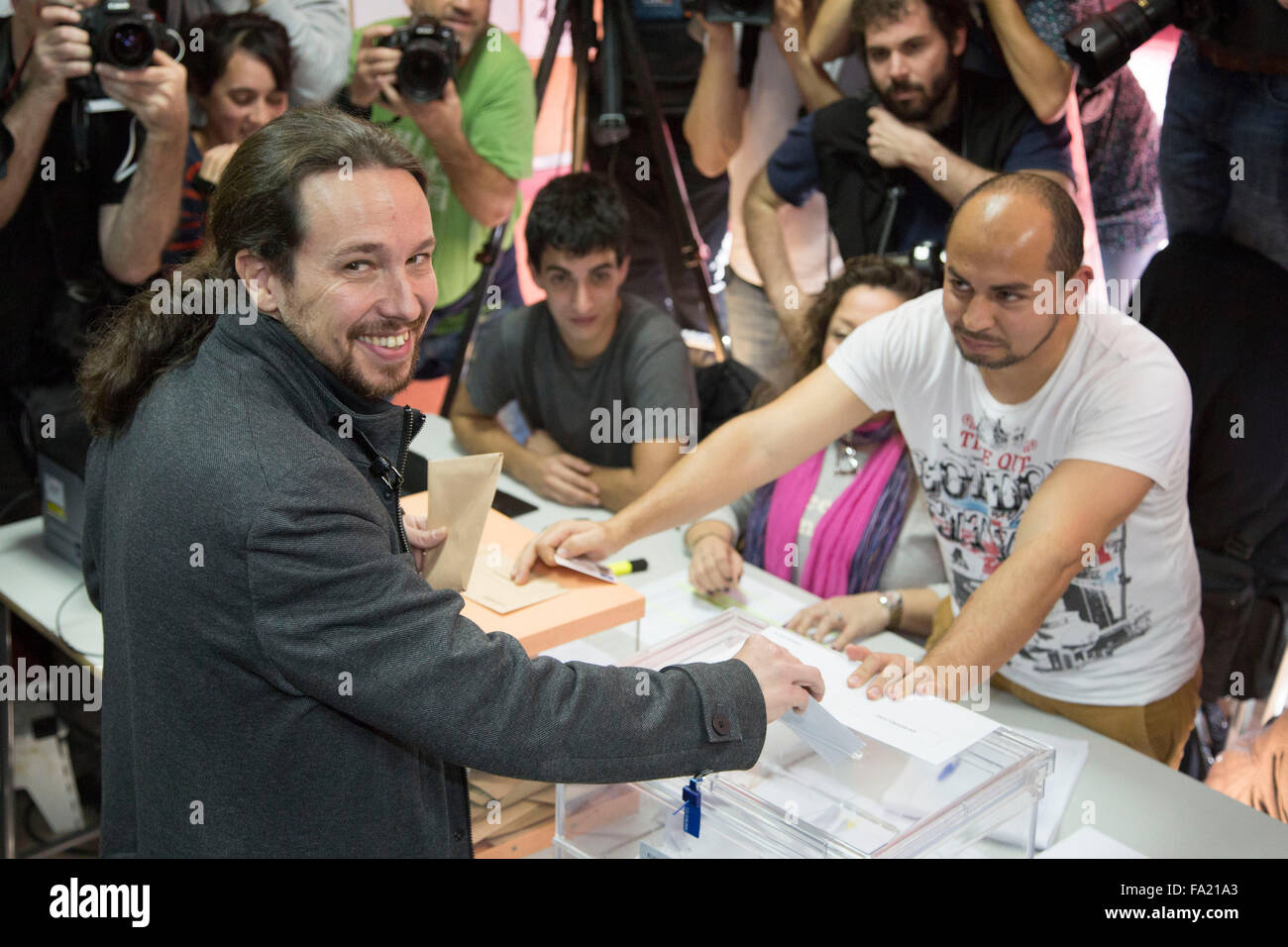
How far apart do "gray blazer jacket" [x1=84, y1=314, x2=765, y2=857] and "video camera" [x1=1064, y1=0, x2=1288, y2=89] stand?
68.3 inches

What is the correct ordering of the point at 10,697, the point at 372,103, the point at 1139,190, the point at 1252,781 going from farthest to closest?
the point at 372,103 < the point at 1139,190 < the point at 10,697 < the point at 1252,781

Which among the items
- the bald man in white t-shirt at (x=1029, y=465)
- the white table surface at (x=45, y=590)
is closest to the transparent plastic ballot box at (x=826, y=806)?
the bald man in white t-shirt at (x=1029, y=465)

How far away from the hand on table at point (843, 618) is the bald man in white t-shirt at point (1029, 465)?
0.40 feet

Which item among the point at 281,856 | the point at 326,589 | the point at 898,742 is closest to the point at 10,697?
the point at 281,856

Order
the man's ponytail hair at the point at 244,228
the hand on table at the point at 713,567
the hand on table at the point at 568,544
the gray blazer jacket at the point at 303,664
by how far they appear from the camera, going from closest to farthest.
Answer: the gray blazer jacket at the point at 303,664 → the man's ponytail hair at the point at 244,228 → the hand on table at the point at 568,544 → the hand on table at the point at 713,567

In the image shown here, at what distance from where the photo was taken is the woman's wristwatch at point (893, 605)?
93.9 inches

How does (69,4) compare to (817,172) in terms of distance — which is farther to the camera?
(817,172)

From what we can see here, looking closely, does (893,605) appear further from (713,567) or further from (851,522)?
(713,567)

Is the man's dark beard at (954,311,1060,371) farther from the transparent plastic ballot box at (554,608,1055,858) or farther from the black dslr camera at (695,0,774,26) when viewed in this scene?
the black dslr camera at (695,0,774,26)

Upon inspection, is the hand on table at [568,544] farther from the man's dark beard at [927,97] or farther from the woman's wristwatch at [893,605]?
the man's dark beard at [927,97]

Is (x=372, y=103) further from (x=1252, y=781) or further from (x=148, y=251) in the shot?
(x=1252, y=781)

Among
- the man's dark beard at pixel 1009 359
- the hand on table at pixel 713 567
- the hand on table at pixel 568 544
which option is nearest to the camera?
the hand on table at pixel 568 544

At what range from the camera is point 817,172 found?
3.15 m
